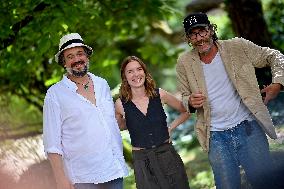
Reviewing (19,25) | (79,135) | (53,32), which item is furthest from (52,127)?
(19,25)

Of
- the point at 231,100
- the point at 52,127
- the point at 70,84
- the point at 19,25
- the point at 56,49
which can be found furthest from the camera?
the point at 19,25

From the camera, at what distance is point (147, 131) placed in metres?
5.02

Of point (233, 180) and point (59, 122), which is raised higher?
point (59, 122)

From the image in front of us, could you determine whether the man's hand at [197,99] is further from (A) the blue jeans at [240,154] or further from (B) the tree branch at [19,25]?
(B) the tree branch at [19,25]

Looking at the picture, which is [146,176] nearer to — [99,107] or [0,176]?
[99,107]

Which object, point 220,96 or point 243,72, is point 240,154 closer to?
point 220,96

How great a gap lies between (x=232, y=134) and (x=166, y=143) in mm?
688

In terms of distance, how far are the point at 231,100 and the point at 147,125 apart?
90 centimetres

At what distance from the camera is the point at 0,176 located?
18.7 ft

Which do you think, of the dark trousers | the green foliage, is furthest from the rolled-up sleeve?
the green foliage

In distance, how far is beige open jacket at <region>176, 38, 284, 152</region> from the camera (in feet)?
16.3

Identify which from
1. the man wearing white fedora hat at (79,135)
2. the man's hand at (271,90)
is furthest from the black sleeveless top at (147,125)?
the man's hand at (271,90)

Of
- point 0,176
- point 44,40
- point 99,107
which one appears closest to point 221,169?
point 99,107

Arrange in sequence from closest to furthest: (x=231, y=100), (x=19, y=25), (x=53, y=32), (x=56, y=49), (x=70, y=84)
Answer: (x=70, y=84) < (x=231, y=100) < (x=53, y=32) < (x=56, y=49) < (x=19, y=25)
